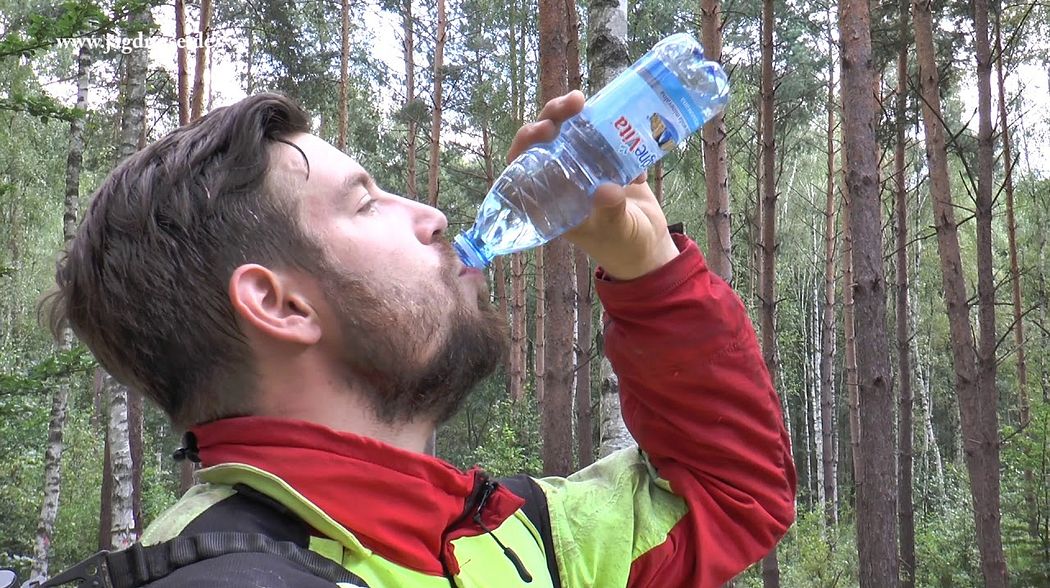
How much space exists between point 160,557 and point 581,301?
1031cm

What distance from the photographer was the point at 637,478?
1589 millimetres

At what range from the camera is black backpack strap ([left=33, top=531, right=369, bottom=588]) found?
0.91m

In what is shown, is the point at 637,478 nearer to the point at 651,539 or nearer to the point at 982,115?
the point at 651,539

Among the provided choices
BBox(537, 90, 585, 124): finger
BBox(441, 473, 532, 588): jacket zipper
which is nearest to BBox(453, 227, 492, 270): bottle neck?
BBox(537, 90, 585, 124): finger

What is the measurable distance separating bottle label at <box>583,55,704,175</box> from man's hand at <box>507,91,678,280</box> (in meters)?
0.19

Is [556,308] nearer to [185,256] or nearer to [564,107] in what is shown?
[564,107]

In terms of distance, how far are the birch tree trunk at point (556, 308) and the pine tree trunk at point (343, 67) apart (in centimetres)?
618

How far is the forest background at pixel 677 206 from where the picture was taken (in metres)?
6.72

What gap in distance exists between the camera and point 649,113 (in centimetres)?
177

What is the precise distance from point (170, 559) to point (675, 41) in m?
1.61

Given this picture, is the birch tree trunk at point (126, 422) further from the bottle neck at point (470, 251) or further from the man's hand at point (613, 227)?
the man's hand at point (613, 227)

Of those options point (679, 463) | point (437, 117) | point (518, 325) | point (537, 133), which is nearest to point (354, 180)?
point (537, 133)

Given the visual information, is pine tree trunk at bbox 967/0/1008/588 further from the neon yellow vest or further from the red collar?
the neon yellow vest

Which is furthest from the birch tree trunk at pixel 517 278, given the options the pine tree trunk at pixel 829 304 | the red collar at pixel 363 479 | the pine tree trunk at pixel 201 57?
the red collar at pixel 363 479
